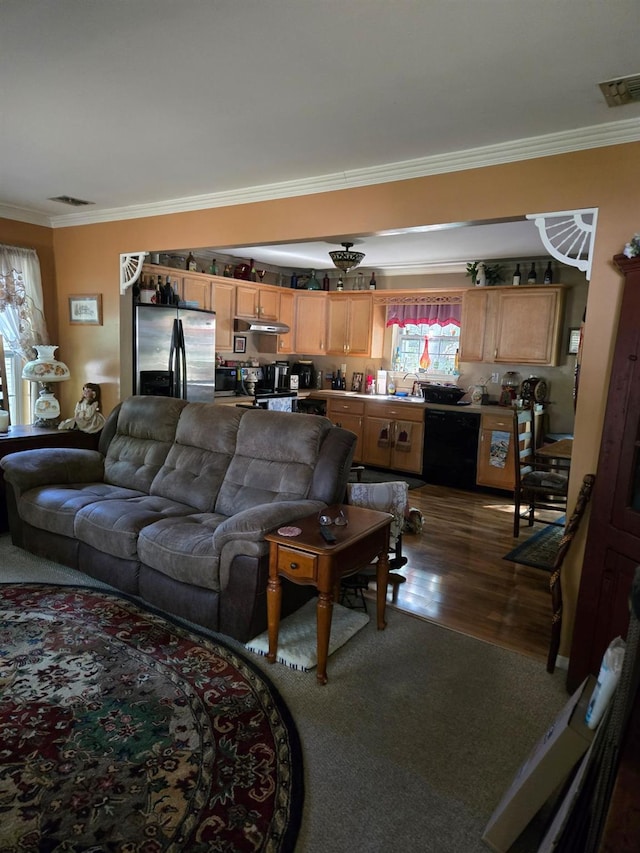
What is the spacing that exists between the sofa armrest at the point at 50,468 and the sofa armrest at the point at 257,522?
1666 millimetres

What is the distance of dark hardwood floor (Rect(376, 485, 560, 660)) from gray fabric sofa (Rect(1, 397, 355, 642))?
84 centimetres

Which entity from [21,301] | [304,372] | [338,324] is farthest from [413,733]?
[304,372]

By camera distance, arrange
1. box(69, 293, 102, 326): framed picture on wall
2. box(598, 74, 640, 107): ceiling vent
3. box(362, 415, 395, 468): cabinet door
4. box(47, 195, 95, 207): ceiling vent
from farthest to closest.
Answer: box(362, 415, 395, 468): cabinet door → box(69, 293, 102, 326): framed picture on wall → box(47, 195, 95, 207): ceiling vent → box(598, 74, 640, 107): ceiling vent

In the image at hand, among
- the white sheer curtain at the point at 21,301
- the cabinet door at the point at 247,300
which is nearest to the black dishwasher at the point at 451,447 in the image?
the cabinet door at the point at 247,300

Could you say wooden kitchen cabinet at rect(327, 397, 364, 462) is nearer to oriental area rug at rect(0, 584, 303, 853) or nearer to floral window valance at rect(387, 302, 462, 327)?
floral window valance at rect(387, 302, 462, 327)

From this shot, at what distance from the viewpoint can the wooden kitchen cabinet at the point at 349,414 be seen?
678cm

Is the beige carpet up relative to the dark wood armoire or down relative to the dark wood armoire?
down

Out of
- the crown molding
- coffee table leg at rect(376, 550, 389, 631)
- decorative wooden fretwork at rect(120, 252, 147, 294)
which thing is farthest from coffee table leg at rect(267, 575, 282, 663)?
decorative wooden fretwork at rect(120, 252, 147, 294)

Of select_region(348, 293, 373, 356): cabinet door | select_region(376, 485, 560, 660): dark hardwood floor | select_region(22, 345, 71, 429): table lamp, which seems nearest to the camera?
select_region(376, 485, 560, 660): dark hardwood floor

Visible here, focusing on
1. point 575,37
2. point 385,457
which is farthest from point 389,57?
point 385,457

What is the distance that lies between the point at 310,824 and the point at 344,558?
3.27 feet

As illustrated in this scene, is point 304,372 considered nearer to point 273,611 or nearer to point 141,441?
point 141,441

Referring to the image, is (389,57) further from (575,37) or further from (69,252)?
(69,252)

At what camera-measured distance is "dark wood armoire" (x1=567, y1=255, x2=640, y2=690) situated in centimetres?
210
